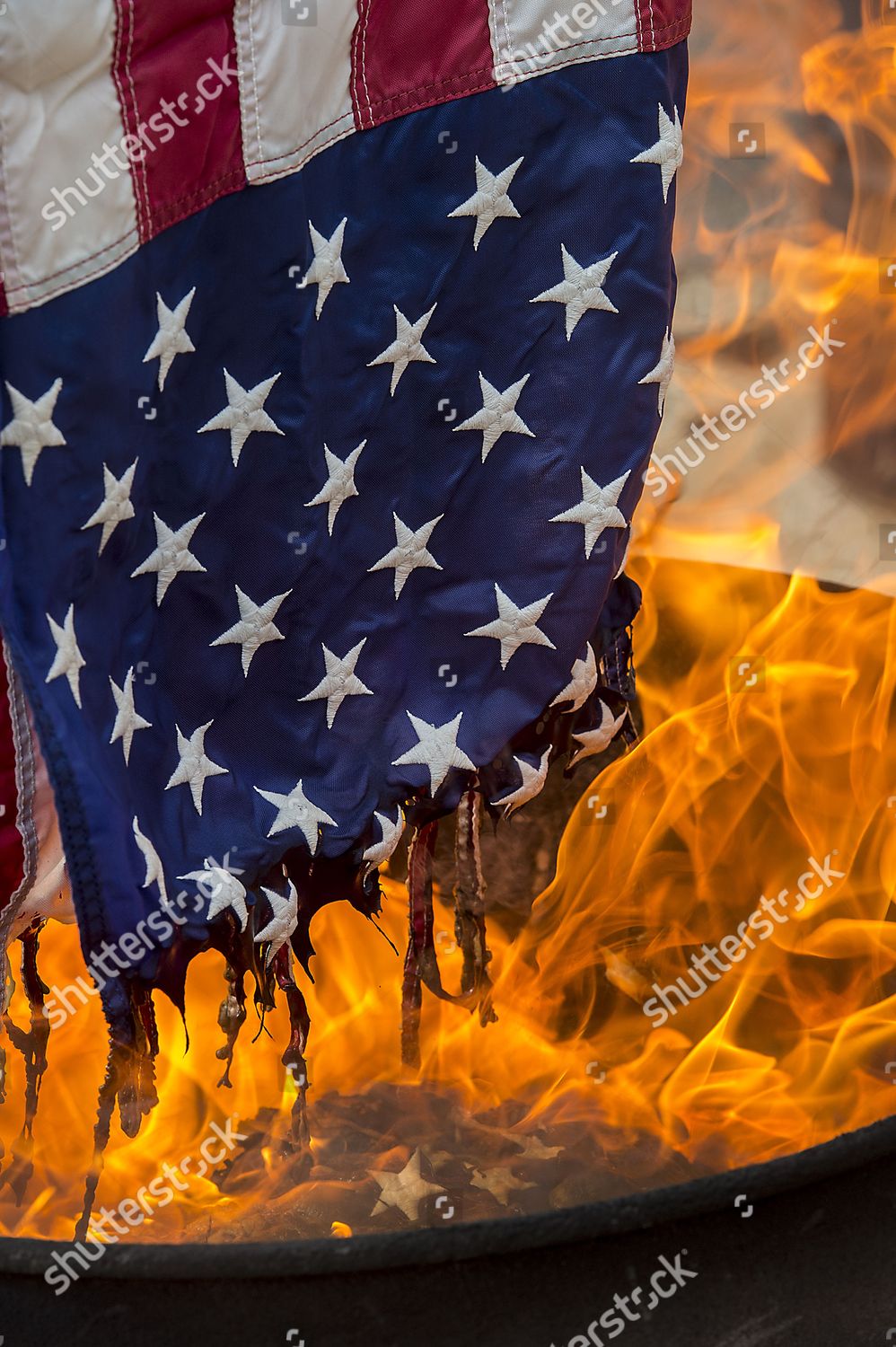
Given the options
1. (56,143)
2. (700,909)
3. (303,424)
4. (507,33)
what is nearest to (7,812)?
(303,424)

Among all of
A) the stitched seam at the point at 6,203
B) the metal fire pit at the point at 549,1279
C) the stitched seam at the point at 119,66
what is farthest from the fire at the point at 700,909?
the stitched seam at the point at 6,203

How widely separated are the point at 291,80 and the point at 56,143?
0.26m

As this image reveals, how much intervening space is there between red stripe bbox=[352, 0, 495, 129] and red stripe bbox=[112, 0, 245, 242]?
0.14 metres

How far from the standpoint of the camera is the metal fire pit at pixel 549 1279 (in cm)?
131

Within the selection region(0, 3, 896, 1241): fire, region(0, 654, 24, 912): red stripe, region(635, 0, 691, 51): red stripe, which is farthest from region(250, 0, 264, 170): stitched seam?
region(0, 3, 896, 1241): fire

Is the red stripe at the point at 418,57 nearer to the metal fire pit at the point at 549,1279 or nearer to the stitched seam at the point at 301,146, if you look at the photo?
the stitched seam at the point at 301,146

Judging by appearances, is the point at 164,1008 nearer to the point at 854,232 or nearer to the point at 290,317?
the point at 290,317

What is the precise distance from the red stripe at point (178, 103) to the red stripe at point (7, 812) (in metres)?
0.48

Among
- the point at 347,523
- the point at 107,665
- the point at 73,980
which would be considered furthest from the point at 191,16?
the point at 73,980

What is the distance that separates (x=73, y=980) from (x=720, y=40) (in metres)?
1.85

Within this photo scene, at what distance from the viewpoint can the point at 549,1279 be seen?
A: 1.35 meters

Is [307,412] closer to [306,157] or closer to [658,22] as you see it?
[306,157]

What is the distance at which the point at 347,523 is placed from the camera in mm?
1355

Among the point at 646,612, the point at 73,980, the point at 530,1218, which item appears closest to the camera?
the point at 530,1218
